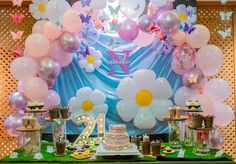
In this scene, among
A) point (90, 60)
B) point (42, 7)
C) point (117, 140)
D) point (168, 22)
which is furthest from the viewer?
point (90, 60)

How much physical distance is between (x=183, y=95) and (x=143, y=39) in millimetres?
934

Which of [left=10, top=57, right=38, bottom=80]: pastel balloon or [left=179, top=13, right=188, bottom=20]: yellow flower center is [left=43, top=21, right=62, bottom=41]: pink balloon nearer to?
[left=10, top=57, right=38, bottom=80]: pastel balloon

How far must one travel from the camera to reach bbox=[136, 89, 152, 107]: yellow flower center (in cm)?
459

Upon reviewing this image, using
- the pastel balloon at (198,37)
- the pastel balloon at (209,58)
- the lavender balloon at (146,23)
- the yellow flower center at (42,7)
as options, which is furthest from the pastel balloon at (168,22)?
the yellow flower center at (42,7)

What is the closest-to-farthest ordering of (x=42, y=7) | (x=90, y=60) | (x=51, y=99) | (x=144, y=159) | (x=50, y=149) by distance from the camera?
(x=144, y=159) → (x=50, y=149) → (x=51, y=99) → (x=42, y=7) → (x=90, y=60)

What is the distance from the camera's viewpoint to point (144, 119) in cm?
455

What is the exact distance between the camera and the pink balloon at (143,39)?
4.62 m

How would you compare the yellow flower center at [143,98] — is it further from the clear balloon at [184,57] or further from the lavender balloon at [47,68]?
the lavender balloon at [47,68]

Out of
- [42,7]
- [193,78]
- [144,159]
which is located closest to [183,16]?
[193,78]

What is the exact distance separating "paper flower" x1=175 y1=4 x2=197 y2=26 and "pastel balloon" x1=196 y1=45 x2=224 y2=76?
18.6 inches

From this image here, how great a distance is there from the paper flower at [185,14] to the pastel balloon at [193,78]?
26.2 inches

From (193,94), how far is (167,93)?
13.6 inches

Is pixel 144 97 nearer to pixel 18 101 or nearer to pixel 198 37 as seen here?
pixel 198 37

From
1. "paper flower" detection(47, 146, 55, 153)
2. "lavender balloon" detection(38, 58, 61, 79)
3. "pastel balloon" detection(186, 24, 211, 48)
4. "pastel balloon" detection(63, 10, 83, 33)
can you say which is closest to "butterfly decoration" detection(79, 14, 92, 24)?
"pastel balloon" detection(63, 10, 83, 33)
